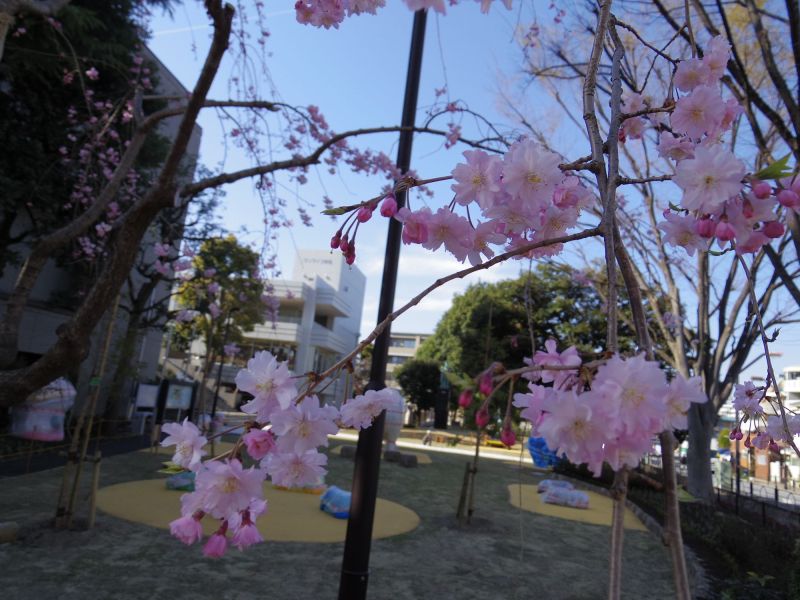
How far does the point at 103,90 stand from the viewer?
10.3m

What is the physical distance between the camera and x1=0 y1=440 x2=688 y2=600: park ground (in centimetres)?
403

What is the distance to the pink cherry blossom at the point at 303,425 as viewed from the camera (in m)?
0.83

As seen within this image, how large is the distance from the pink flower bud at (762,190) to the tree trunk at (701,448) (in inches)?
422

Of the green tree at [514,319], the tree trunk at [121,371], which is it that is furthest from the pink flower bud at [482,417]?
the green tree at [514,319]

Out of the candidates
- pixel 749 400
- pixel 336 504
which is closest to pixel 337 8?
pixel 749 400

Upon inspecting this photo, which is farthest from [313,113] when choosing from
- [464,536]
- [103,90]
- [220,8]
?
[103,90]

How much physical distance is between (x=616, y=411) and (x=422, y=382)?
30.7m

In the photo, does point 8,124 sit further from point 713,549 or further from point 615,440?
point 713,549

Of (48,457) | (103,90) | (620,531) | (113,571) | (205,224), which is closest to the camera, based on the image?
(620,531)

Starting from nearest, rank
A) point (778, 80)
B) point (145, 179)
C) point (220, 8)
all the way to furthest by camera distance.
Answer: point (220, 8)
point (778, 80)
point (145, 179)

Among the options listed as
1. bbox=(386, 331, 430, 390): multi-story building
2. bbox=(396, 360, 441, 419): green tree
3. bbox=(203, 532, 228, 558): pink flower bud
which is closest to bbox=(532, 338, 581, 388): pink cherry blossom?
bbox=(203, 532, 228, 558): pink flower bud

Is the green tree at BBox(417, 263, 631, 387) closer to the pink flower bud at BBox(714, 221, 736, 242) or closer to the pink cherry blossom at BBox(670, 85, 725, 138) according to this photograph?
the pink cherry blossom at BBox(670, 85, 725, 138)

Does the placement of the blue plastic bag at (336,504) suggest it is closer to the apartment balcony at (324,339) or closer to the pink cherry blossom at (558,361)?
the pink cherry blossom at (558,361)

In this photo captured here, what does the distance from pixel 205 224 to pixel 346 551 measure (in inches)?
473
